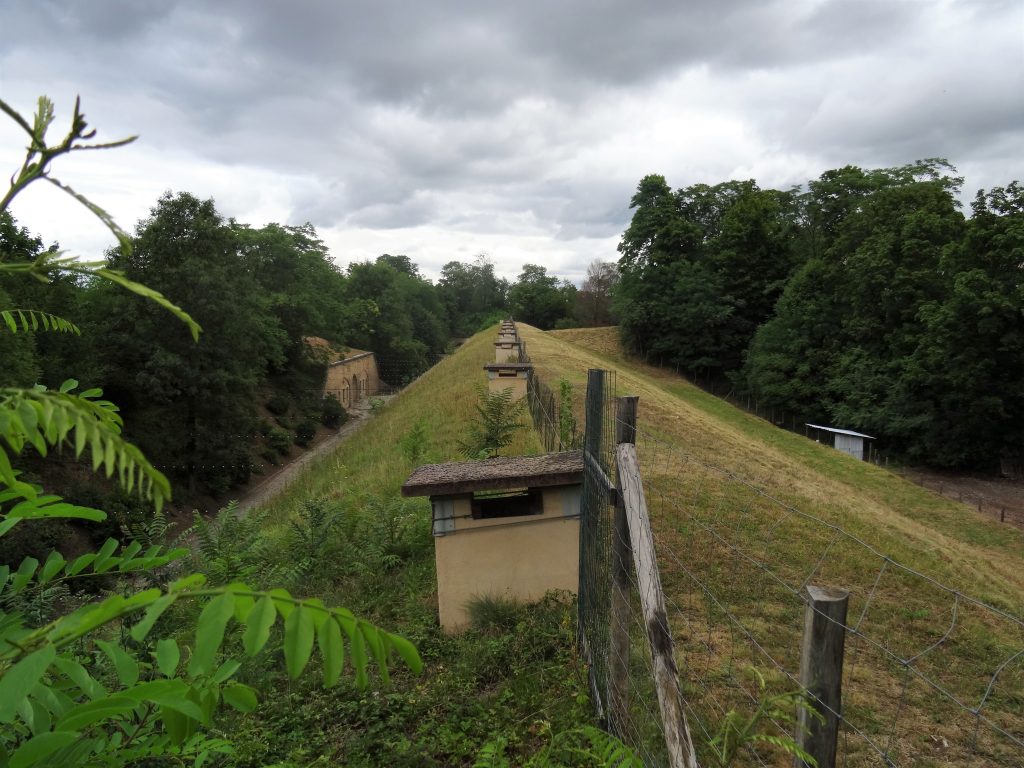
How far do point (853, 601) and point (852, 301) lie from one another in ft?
95.7

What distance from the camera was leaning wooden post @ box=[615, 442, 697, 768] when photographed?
7.30ft

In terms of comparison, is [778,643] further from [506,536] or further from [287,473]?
[287,473]

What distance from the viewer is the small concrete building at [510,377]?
49.4ft

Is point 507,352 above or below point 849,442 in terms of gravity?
above

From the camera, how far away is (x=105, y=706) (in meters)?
1.01

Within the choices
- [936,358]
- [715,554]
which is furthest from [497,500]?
[936,358]

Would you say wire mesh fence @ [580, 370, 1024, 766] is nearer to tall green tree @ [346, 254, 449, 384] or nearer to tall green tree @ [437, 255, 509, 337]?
tall green tree @ [346, 254, 449, 384]

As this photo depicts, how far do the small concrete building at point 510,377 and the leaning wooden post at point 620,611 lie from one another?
37.4ft

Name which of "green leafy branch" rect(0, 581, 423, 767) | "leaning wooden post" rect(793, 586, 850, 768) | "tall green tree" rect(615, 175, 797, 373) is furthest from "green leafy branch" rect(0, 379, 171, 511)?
"tall green tree" rect(615, 175, 797, 373)

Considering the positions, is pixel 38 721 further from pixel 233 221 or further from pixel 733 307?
pixel 733 307

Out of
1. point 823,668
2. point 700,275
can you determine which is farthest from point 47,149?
point 700,275

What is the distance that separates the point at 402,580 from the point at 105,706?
5350 mm

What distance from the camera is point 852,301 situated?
31.0 metres

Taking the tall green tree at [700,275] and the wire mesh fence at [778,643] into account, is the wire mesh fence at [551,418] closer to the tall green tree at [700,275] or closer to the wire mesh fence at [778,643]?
the wire mesh fence at [778,643]
